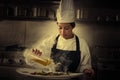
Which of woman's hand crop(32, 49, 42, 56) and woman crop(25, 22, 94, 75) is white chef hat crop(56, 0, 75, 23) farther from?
woman's hand crop(32, 49, 42, 56)

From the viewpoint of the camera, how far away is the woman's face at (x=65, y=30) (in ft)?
4.93

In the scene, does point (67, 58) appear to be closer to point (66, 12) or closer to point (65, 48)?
point (65, 48)

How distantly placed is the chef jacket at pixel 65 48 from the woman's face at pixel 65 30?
18 millimetres

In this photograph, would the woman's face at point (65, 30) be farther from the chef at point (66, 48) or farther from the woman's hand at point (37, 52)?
the woman's hand at point (37, 52)

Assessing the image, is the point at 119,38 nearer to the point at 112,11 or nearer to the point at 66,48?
the point at 112,11

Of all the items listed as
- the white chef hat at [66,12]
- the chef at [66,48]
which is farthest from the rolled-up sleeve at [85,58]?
the white chef hat at [66,12]

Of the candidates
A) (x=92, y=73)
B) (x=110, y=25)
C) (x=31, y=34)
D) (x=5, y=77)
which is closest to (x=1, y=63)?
(x=5, y=77)

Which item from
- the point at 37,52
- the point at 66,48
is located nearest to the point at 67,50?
the point at 66,48

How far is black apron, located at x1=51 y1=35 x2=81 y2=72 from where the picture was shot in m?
1.50

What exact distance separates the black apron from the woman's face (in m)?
0.03

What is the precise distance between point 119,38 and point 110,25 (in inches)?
3.1

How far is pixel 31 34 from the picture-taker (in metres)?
1.53

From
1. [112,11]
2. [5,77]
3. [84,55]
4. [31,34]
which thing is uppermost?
[112,11]

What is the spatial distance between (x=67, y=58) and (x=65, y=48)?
5 centimetres
